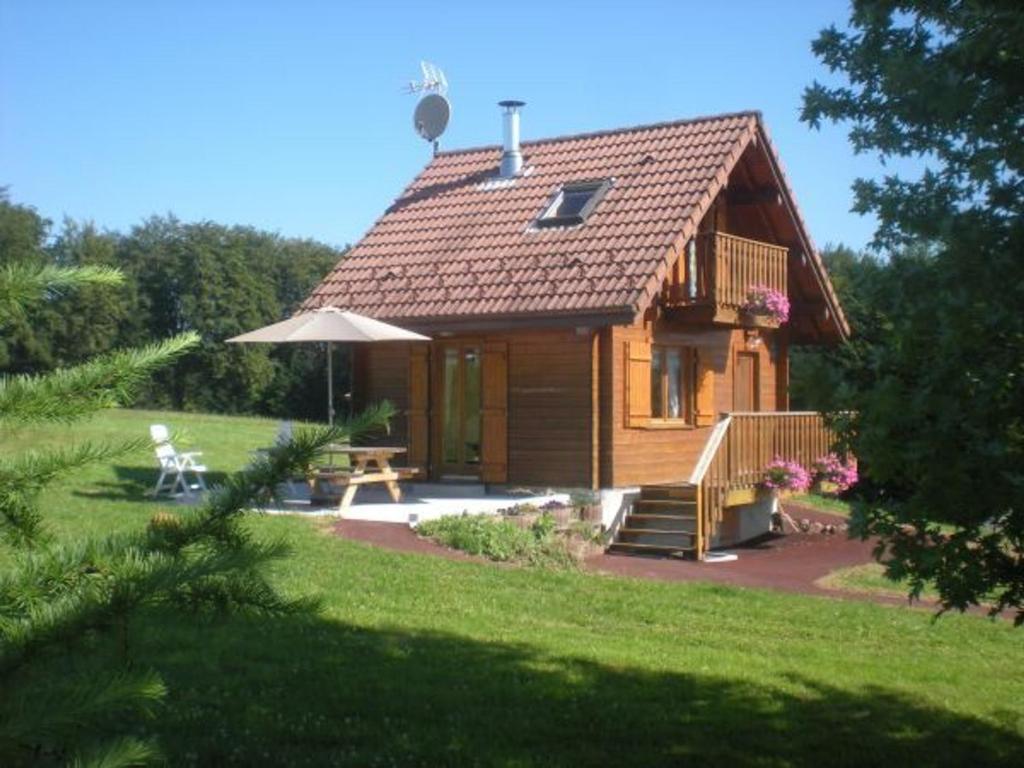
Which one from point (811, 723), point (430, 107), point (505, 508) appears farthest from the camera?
point (430, 107)

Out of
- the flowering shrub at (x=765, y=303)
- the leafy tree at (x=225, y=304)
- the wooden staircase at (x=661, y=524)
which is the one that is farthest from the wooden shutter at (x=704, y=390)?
the leafy tree at (x=225, y=304)

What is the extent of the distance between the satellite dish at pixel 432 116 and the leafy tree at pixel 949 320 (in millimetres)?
17443

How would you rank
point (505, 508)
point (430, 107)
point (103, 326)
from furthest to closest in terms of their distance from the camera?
point (103, 326), point (430, 107), point (505, 508)

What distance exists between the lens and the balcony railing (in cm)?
1825

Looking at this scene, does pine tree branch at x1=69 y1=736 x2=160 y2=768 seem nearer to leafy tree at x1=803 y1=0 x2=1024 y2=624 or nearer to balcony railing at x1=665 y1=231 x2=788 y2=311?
leafy tree at x1=803 y1=0 x2=1024 y2=624

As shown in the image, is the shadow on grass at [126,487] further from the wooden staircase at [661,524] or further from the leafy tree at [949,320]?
the leafy tree at [949,320]

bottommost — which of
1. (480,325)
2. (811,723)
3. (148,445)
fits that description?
(811,723)

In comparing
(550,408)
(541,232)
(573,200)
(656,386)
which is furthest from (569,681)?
(573,200)

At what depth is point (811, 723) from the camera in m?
6.63

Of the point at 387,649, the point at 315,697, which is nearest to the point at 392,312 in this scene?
the point at 387,649

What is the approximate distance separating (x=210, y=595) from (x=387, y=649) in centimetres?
565

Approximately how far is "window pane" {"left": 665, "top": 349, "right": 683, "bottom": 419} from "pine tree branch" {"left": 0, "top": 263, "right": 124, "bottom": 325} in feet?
58.4

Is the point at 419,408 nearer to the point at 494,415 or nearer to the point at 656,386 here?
the point at 494,415

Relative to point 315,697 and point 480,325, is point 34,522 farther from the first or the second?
point 480,325
